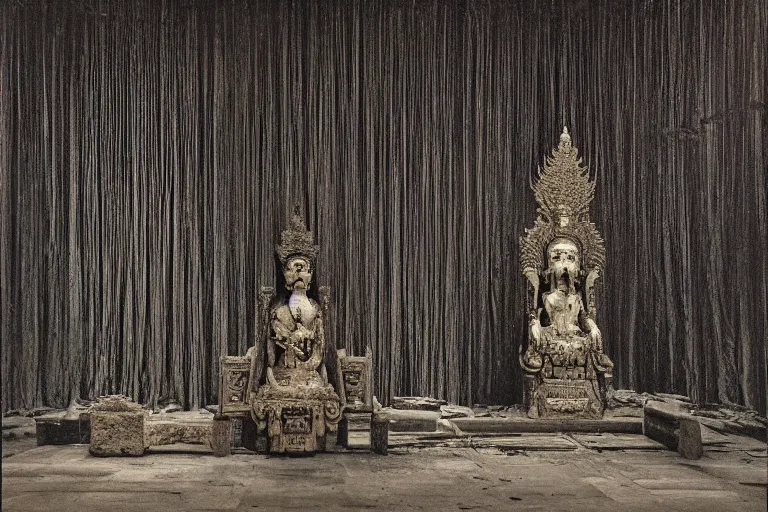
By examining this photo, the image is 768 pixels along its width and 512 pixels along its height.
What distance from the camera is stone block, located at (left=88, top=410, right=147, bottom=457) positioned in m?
5.95

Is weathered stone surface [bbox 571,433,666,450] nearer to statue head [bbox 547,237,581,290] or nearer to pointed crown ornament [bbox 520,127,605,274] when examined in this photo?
statue head [bbox 547,237,581,290]

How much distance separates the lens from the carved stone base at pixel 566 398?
706 cm

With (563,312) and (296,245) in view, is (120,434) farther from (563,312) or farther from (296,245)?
(563,312)

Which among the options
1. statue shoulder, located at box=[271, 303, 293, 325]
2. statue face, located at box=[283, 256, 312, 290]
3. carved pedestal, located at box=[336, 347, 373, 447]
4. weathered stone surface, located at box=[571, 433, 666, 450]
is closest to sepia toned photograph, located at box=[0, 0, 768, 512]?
weathered stone surface, located at box=[571, 433, 666, 450]

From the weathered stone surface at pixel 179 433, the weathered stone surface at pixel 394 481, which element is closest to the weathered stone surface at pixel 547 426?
the weathered stone surface at pixel 394 481

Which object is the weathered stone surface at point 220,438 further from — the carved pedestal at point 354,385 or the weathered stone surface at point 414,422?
the weathered stone surface at point 414,422

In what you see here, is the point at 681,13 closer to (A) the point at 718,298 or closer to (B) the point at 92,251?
(A) the point at 718,298

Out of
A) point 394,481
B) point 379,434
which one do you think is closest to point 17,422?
point 379,434

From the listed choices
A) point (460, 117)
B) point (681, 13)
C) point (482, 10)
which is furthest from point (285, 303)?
point (681, 13)

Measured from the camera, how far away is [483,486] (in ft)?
16.8

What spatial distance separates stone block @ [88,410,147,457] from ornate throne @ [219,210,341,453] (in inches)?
22.9

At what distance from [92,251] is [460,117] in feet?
11.9

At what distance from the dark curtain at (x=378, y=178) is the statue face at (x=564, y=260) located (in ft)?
2.04

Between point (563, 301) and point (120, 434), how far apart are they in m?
3.69
